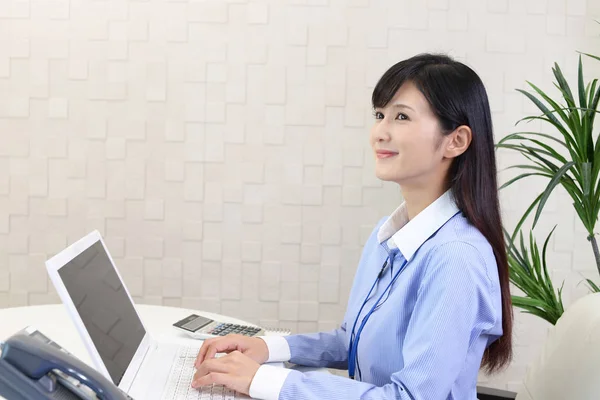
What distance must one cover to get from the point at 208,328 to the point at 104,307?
479 mm

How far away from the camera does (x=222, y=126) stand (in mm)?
3021

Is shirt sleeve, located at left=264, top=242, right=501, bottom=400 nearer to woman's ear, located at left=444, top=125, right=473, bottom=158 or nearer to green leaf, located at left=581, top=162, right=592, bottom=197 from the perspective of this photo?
woman's ear, located at left=444, top=125, right=473, bottom=158

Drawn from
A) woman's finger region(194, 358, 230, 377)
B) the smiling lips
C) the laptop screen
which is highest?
the smiling lips

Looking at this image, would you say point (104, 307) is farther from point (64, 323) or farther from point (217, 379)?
point (64, 323)

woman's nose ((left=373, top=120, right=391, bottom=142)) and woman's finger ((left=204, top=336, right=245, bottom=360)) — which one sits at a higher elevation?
woman's nose ((left=373, top=120, right=391, bottom=142))

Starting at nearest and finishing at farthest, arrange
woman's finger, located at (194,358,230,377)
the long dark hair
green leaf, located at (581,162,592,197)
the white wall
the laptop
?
the laptop < woman's finger, located at (194,358,230,377) < the long dark hair < green leaf, located at (581,162,592,197) < the white wall

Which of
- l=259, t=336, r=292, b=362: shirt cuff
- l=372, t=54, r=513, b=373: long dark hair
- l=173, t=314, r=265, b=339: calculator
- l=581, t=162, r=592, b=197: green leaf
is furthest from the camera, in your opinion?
l=581, t=162, r=592, b=197: green leaf

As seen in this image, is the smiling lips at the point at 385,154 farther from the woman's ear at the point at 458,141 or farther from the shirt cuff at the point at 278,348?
the shirt cuff at the point at 278,348

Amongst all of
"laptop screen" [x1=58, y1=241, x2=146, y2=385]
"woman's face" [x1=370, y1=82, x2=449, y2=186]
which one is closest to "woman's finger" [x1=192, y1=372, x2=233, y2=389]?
"laptop screen" [x1=58, y1=241, x2=146, y2=385]

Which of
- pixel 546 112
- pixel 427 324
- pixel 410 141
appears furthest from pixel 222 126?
pixel 427 324

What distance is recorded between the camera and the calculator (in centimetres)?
179

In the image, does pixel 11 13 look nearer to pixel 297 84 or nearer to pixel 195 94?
pixel 195 94

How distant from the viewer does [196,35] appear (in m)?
2.99

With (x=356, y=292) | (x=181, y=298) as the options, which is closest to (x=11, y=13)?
(x=181, y=298)
